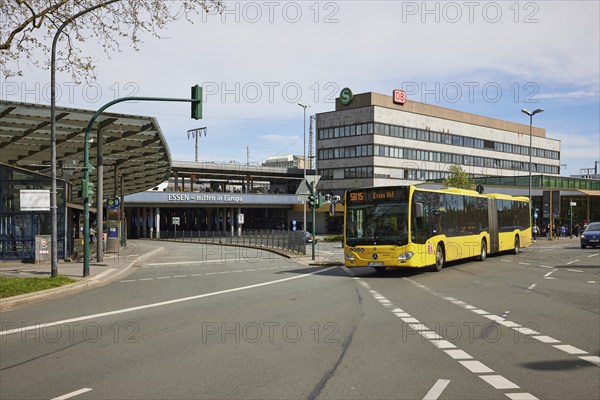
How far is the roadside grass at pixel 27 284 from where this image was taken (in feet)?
46.2

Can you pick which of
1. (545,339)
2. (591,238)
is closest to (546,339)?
(545,339)

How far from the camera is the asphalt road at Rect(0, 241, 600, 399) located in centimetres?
629

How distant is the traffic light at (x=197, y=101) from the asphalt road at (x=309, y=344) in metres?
5.29

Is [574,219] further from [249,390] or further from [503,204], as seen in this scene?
[249,390]

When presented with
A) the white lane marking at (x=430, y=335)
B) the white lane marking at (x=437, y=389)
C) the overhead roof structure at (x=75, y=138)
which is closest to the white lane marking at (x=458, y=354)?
the white lane marking at (x=430, y=335)

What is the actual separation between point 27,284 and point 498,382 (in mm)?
13109

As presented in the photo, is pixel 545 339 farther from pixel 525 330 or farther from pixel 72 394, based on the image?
pixel 72 394

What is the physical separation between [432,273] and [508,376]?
14.6m

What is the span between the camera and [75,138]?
27.5m

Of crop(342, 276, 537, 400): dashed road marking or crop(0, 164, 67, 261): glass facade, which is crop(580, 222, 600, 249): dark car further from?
crop(0, 164, 67, 261): glass facade

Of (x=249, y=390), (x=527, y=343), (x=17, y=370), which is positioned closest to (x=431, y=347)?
(x=527, y=343)

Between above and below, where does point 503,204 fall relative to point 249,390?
above

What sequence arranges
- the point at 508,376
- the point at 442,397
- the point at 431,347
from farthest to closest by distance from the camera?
the point at 431,347, the point at 508,376, the point at 442,397

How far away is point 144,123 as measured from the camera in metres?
24.6
